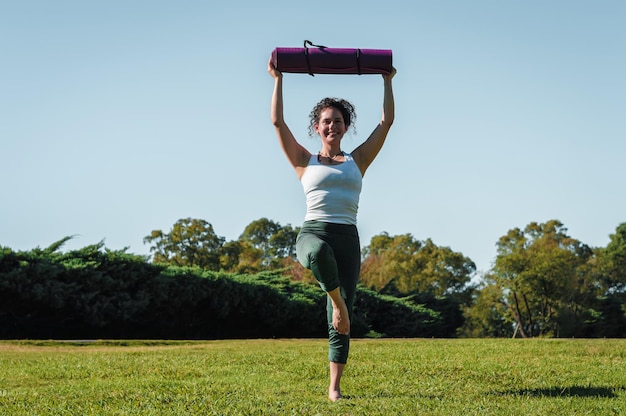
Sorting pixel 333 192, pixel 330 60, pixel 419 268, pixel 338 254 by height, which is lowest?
pixel 338 254

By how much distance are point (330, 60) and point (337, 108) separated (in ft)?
1.54

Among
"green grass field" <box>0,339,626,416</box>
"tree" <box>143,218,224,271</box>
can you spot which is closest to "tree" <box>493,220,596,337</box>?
"tree" <box>143,218,224,271</box>

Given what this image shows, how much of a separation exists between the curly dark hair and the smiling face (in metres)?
0.08

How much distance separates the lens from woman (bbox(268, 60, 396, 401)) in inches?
229

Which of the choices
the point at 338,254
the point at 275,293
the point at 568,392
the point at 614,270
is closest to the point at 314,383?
the point at 338,254

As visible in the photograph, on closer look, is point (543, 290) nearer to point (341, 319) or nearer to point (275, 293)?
point (275, 293)

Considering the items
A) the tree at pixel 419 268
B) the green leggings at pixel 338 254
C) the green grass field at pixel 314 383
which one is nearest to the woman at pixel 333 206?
the green leggings at pixel 338 254

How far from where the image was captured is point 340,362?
611cm

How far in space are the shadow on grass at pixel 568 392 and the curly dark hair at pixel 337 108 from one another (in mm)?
2796

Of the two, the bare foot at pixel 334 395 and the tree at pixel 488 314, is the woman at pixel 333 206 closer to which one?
the bare foot at pixel 334 395

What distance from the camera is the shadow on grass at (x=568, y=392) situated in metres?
6.50

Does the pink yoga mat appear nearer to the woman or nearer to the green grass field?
the woman

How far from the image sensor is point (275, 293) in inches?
936

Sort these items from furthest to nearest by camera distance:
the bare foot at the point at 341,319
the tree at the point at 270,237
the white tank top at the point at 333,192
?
the tree at the point at 270,237 < the white tank top at the point at 333,192 < the bare foot at the point at 341,319
